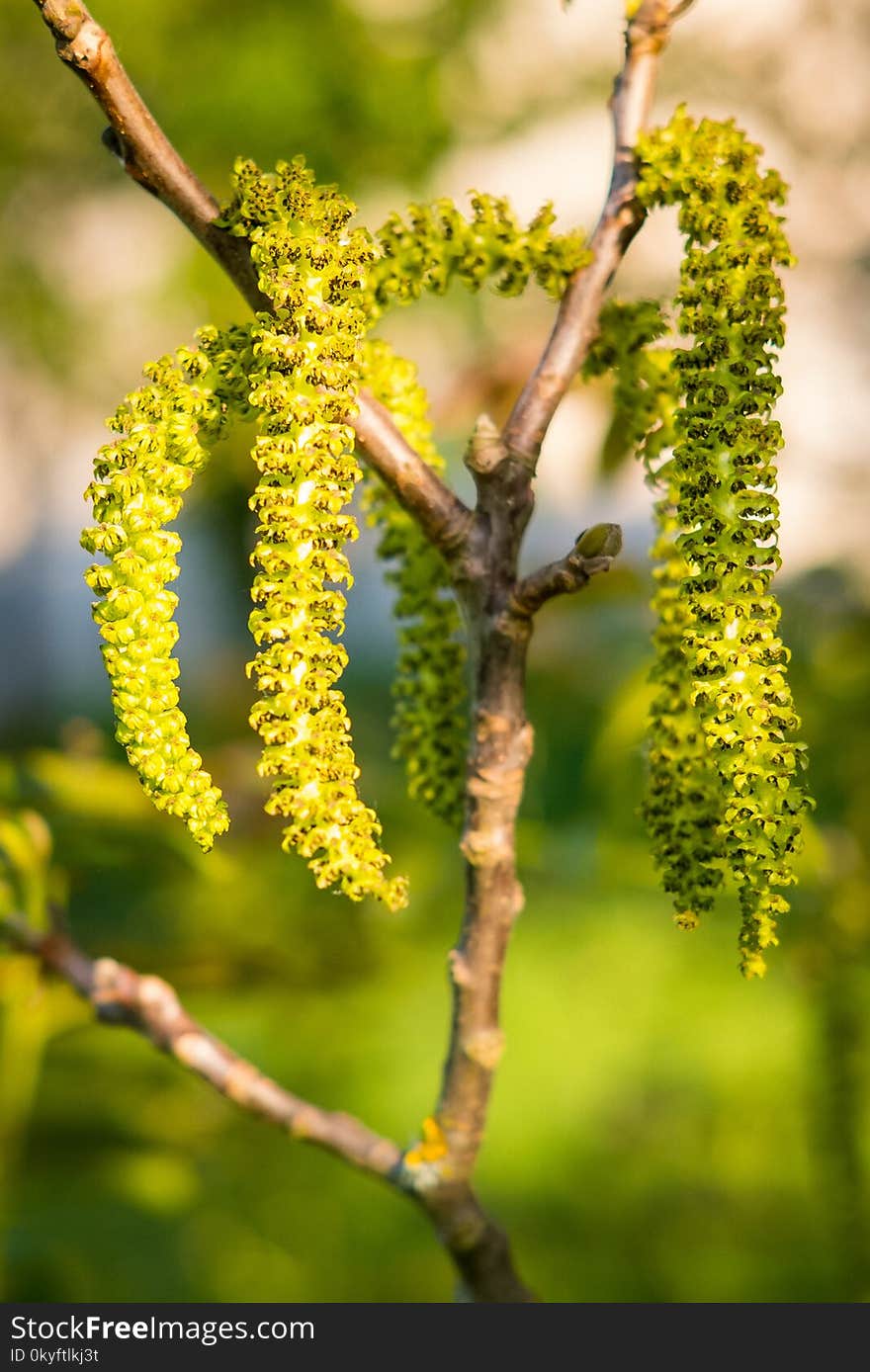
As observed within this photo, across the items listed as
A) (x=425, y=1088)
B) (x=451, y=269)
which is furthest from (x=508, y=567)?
(x=425, y=1088)

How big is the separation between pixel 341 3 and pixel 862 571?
2885 mm

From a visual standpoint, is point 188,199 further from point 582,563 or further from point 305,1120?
point 305,1120

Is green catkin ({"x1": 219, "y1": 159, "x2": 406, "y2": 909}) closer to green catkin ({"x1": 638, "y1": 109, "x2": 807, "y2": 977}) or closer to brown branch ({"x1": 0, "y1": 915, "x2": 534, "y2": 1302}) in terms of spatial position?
green catkin ({"x1": 638, "y1": 109, "x2": 807, "y2": 977})

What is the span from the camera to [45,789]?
815mm

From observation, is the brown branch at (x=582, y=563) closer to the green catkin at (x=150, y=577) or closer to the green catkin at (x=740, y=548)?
the green catkin at (x=740, y=548)

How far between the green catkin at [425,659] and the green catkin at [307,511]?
135mm

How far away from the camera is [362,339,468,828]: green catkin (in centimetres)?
54

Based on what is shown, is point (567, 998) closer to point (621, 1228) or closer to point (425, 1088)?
point (425, 1088)

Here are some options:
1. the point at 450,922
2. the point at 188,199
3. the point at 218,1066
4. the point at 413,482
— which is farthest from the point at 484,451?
the point at 450,922

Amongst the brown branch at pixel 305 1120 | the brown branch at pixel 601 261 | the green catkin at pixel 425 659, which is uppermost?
the brown branch at pixel 601 261

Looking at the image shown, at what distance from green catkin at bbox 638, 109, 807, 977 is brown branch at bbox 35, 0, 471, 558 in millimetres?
101

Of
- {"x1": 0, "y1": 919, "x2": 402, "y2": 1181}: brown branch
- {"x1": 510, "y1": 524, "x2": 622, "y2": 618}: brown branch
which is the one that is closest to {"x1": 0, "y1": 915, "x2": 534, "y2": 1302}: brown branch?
{"x1": 0, "y1": 919, "x2": 402, "y2": 1181}: brown branch

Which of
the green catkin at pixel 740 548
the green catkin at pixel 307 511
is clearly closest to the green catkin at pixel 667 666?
the green catkin at pixel 740 548

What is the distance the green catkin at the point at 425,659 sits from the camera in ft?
1.78
